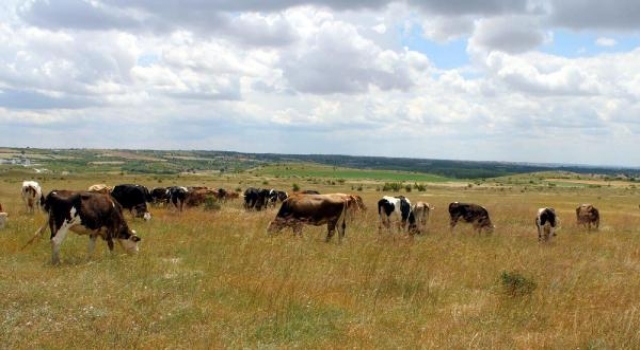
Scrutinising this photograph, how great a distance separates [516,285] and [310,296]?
3875mm

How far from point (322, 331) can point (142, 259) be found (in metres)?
5.56

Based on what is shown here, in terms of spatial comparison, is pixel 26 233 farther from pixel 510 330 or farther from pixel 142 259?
pixel 510 330

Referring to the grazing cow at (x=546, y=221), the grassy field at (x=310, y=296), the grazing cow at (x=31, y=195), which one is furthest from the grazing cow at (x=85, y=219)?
the grazing cow at (x=546, y=221)

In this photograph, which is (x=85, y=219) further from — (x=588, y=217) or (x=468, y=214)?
(x=588, y=217)

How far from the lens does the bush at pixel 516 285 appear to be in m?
10.0

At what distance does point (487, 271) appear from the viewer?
11977mm

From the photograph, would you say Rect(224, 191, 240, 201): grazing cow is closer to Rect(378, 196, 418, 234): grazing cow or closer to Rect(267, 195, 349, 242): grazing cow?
Rect(378, 196, 418, 234): grazing cow

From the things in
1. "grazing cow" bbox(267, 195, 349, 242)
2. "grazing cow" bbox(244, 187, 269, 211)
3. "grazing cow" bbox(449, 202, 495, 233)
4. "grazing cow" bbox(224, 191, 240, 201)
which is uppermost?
"grazing cow" bbox(267, 195, 349, 242)

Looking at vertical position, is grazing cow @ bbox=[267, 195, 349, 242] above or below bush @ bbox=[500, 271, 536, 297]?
above

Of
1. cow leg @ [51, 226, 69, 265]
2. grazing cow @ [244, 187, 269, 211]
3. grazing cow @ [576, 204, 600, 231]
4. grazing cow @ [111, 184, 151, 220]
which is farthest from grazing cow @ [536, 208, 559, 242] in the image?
cow leg @ [51, 226, 69, 265]

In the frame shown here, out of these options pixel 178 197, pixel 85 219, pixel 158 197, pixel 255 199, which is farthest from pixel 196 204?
pixel 85 219

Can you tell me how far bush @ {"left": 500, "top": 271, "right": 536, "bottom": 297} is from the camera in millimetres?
10039

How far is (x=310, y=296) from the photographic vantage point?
9.05 metres

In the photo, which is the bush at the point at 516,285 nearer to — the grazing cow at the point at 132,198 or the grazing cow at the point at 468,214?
the grazing cow at the point at 468,214
